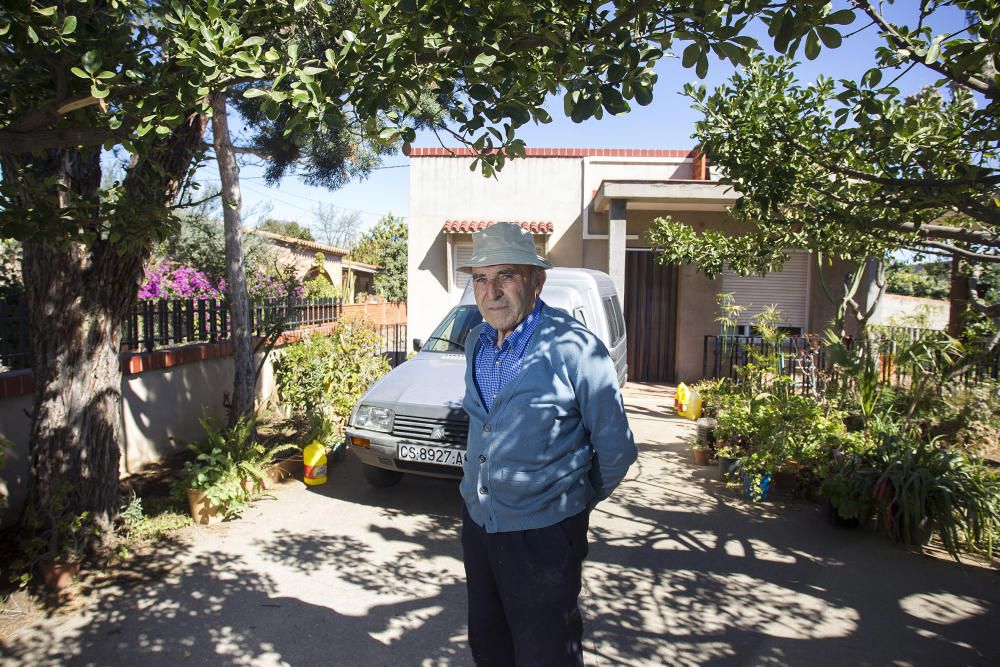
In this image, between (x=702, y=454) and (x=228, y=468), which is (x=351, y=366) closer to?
(x=228, y=468)

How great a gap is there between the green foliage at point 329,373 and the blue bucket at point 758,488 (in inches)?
159

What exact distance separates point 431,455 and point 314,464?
153 cm

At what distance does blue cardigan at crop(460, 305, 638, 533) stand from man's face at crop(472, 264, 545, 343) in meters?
0.21

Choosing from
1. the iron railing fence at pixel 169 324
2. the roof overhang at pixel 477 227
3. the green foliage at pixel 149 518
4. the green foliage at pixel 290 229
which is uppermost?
the green foliage at pixel 290 229

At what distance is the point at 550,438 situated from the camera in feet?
7.38

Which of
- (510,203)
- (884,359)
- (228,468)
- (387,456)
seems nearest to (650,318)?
(510,203)

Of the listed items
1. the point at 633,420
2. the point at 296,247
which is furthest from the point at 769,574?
the point at 296,247

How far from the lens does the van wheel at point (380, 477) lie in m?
5.82

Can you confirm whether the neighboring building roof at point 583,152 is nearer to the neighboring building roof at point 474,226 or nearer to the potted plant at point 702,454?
the neighboring building roof at point 474,226

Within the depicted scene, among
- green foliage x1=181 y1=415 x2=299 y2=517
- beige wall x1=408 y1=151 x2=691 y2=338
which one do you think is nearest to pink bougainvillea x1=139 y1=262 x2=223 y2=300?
green foliage x1=181 y1=415 x2=299 y2=517

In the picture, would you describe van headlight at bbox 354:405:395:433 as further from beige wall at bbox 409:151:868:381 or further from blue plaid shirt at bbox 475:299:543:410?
beige wall at bbox 409:151:868:381

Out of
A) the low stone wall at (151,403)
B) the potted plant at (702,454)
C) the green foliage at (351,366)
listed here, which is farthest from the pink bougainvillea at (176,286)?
the potted plant at (702,454)

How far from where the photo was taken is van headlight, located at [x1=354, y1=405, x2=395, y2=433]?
5.32 metres

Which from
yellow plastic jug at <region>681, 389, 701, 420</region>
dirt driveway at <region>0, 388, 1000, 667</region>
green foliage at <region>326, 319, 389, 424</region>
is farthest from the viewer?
yellow plastic jug at <region>681, 389, 701, 420</region>
